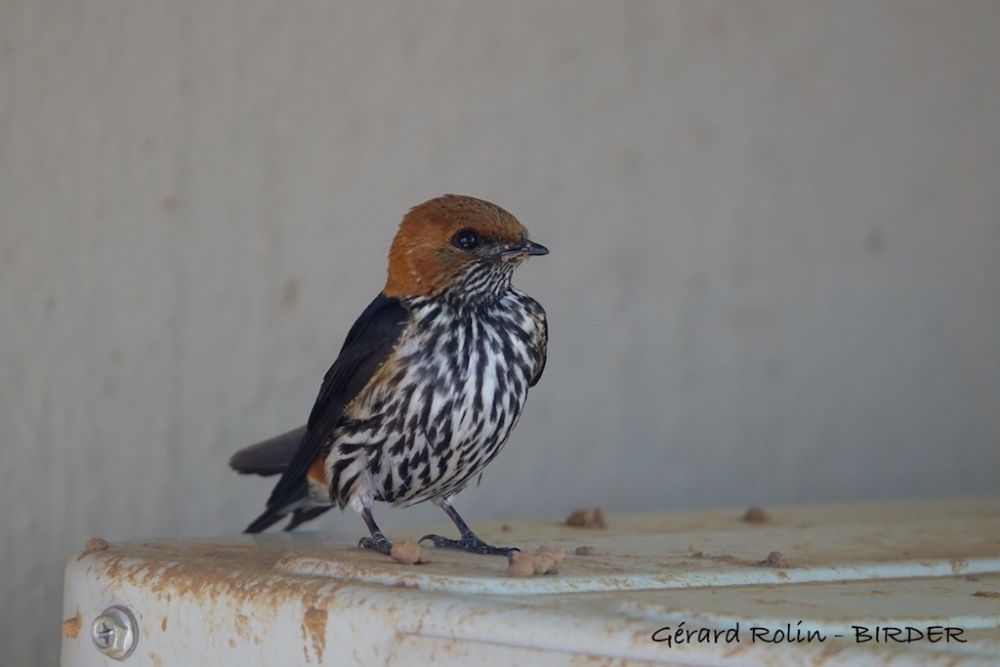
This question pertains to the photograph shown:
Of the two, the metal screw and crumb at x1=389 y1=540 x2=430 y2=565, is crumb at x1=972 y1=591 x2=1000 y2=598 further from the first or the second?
the metal screw

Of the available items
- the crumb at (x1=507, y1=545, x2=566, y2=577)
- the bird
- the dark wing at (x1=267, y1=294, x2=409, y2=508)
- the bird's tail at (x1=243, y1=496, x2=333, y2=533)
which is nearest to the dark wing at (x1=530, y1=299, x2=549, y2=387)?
the bird

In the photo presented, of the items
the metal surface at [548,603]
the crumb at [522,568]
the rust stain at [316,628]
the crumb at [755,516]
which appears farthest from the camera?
the crumb at [755,516]

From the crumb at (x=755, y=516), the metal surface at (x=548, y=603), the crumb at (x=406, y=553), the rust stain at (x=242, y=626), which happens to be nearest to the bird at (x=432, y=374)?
the metal surface at (x=548, y=603)

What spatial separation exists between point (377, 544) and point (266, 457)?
63cm

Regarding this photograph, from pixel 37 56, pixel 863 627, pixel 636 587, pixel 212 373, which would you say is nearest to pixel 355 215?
pixel 212 373

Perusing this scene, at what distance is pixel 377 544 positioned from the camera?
2.06 meters

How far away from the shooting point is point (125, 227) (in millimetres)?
3166

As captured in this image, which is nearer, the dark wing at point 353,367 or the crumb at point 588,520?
the dark wing at point 353,367

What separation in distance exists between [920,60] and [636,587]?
330 cm

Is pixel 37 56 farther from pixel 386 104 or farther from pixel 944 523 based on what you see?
pixel 944 523

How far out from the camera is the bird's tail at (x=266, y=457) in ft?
8.52

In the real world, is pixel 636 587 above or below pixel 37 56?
below

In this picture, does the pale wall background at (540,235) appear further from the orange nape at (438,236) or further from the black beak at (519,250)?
the black beak at (519,250)

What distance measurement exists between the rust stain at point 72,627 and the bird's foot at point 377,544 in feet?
1.52
